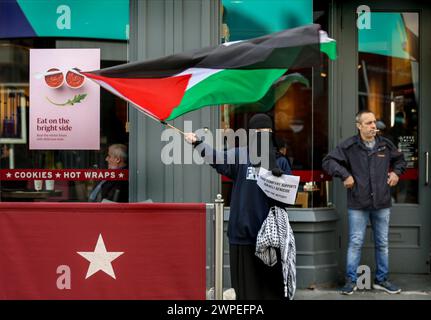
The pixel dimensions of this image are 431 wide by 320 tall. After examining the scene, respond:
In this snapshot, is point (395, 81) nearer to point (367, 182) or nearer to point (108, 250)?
point (367, 182)

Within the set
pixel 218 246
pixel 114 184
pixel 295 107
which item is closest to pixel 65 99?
pixel 114 184

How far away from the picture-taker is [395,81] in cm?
805

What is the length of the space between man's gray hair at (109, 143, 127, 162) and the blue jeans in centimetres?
267

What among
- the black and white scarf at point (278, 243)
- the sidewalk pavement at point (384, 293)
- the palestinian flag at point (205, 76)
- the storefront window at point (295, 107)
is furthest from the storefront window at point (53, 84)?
the sidewalk pavement at point (384, 293)

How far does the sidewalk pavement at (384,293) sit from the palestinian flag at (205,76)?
8.60 ft

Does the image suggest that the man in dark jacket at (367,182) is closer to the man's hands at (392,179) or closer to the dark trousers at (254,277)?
the man's hands at (392,179)

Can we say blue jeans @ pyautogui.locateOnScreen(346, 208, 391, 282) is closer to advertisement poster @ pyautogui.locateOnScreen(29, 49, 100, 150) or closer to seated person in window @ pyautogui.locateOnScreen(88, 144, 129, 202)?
seated person in window @ pyautogui.locateOnScreen(88, 144, 129, 202)

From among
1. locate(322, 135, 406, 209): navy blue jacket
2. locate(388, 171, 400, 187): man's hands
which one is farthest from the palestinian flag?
locate(388, 171, 400, 187): man's hands

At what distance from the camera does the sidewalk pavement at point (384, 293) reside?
7.13 metres

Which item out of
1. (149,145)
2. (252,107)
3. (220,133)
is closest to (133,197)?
(149,145)

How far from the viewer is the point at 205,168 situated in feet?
24.5

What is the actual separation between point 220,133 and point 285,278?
7.78 feet

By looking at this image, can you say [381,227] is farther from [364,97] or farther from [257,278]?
[257,278]

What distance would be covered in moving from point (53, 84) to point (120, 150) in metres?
1.08
